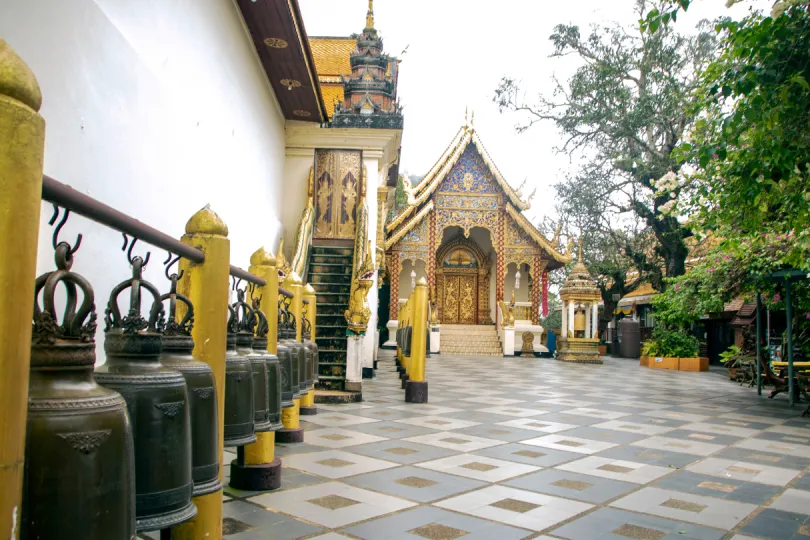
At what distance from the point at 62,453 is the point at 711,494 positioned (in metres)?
3.80

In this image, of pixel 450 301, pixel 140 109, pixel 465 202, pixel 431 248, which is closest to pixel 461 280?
pixel 450 301

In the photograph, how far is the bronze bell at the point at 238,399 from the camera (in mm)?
2682

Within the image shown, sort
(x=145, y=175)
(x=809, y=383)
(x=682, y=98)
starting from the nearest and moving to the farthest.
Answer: (x=145, y=175) < (x=809, y=383) < (x=682, y=98)

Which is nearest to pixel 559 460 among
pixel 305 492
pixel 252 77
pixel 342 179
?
pixel 305 492

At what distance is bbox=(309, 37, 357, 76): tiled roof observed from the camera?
50.9 feet

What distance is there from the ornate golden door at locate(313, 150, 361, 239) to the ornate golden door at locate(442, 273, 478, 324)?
1545cm

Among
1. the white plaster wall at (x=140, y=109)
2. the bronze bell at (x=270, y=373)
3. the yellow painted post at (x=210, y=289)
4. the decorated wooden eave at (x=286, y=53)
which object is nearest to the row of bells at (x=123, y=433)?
the yellow painted post at (x=210, y=289)

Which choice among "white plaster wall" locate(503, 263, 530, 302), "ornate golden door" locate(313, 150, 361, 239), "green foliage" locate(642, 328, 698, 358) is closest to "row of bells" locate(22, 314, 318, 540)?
"ornate golden door" locate(313, 150, 361, 239)

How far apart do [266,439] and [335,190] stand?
21.9 ft

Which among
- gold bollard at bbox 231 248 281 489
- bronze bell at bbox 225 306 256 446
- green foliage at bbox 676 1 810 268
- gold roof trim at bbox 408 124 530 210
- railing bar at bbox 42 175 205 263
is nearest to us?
railing bar at bbox 42 175 205 263

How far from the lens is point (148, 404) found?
1.67 meters

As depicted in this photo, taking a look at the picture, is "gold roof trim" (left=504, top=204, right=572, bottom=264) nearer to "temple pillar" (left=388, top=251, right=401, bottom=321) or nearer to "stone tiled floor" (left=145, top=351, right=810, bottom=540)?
"temple pillar" (left=388, top=251, right=401, bottom=321)

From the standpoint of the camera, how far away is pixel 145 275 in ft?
13.9

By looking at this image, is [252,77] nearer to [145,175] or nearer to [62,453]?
[145,175]
